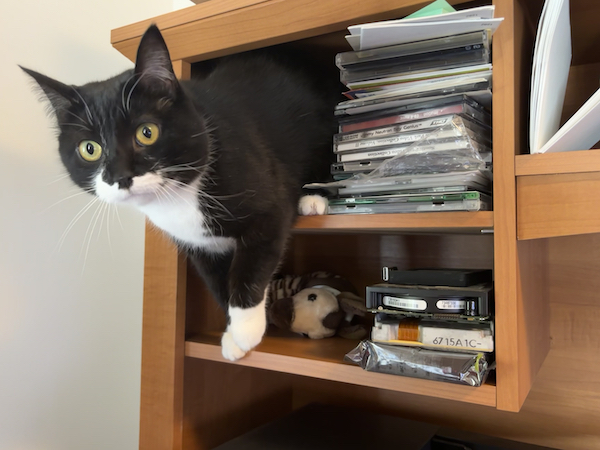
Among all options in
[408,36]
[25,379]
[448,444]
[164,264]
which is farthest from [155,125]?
[448,444]

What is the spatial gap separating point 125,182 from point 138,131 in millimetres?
88

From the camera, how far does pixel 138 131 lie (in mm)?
695

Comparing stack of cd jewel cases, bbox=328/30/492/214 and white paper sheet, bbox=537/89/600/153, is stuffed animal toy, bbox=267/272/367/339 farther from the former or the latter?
white paper sheet, bbox=537/89/600/153

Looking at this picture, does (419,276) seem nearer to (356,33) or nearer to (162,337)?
(356,33)

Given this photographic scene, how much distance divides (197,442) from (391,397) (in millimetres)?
467

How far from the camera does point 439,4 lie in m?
0.63

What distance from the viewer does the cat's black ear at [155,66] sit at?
661 millimetres

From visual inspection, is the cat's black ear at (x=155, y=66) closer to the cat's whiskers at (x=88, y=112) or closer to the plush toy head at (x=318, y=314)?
the cat's whiskers at (x=88, y=112)

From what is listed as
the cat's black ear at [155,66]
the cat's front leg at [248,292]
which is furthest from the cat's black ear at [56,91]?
the cat's front leg at [248,292]

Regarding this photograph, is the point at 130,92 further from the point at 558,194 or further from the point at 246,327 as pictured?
the point at 558,194

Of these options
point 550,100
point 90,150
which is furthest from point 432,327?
point 90,150

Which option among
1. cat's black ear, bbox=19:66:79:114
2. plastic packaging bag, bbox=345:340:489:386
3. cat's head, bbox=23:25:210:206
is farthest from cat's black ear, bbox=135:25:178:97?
plastic packaging bag, bbox=345:340:489:386

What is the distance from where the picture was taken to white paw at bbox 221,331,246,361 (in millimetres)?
787

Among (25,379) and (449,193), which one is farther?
(25,379)
